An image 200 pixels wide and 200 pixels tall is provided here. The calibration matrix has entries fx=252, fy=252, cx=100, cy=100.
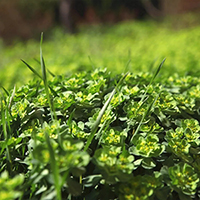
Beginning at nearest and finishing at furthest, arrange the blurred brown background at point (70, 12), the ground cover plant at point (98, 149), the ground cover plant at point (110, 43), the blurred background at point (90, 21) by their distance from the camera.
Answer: the ground cover plant at point (98, 149), the ground cover plant at point (110, 43), the blurred background at point (90, 21), the blurred brown background at point (70, 12)

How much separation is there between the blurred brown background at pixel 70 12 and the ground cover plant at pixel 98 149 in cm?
1367

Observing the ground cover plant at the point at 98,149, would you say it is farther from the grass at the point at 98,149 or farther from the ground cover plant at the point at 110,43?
the ground cover plant at the point at 110,43

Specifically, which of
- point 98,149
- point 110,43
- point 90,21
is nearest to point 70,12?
point 90,21

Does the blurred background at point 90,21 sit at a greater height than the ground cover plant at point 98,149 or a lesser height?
lesser

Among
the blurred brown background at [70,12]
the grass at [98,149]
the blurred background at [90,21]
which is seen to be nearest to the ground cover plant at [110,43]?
the blurred background at [90,21]

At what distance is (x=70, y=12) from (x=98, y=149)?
15745mm

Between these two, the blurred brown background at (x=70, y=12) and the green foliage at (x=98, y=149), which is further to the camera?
the blurred brown background at (x=70, y=12)

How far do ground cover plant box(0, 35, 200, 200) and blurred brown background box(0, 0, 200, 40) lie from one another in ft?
44.9

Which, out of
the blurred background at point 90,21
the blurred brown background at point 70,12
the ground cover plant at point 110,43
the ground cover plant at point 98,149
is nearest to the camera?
the ground cover plant at point 98,149

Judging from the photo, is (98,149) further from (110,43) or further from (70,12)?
(70,12)

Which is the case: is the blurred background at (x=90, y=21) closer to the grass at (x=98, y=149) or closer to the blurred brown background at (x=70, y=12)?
the blurred brown background at (x=70, y=12)

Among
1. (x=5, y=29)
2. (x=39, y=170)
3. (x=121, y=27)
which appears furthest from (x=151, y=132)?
(x=5, y=29)

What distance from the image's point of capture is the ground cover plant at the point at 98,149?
86cm

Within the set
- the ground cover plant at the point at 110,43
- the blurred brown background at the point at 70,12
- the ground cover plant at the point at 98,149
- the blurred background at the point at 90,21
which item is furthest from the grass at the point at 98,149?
the blurred brown background at the point at 70,12
